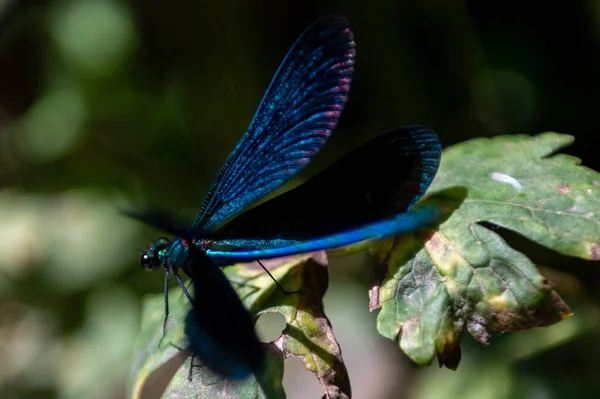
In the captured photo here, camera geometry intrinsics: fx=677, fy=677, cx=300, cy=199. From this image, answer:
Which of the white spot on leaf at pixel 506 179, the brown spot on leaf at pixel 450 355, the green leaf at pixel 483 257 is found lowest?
the brown spot on leaf at pixel 450 355

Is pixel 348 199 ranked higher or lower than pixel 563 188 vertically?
higher

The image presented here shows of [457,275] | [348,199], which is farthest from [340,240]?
[457,275]

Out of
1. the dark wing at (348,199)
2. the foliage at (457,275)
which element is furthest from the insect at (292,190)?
the foliage at (457,275)

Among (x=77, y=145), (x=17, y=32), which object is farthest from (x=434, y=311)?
(x=17, y=32)

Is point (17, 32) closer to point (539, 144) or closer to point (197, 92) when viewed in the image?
point (197, 92)

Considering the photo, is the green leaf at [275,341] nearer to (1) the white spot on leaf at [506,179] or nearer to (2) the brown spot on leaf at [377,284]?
(2) the brown spot on leaf at [377,284]

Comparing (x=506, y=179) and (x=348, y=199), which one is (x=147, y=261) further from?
(x=506, y=179)
